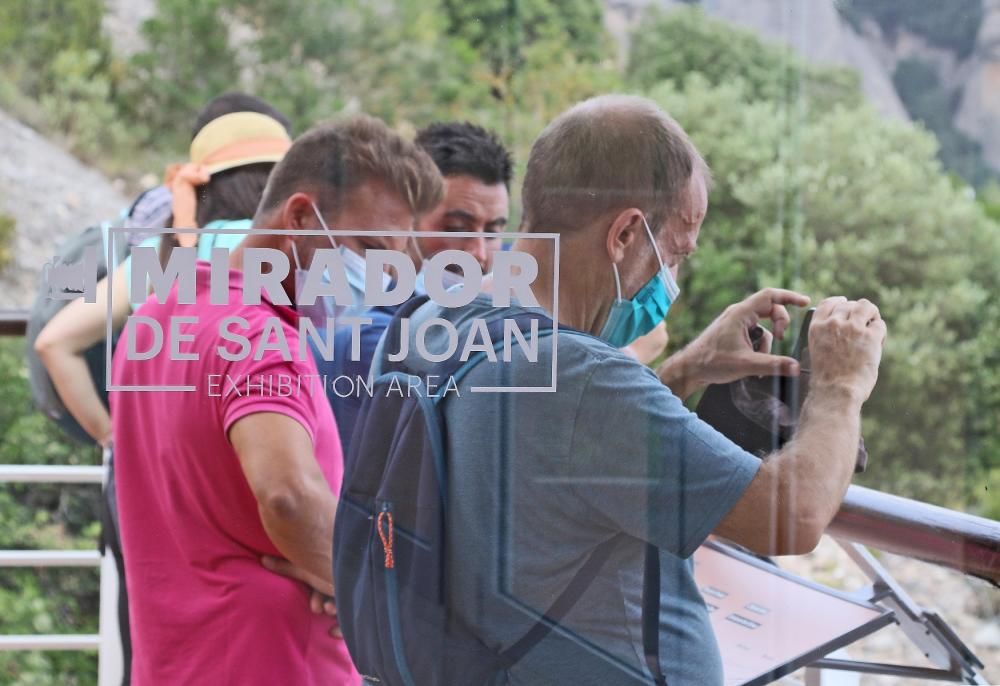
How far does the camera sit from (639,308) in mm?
1274

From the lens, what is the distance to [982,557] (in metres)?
1.45

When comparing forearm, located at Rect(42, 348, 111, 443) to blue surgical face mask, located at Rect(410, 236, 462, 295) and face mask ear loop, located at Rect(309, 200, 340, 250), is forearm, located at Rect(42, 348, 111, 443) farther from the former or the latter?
blue surgical face mask, located at Rect(410, 236, 462, 295)

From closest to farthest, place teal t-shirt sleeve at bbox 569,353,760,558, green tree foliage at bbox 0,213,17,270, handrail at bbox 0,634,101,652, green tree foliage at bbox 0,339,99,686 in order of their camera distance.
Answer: teal t-shirt sleeve at bbox 569,353,760,558 < green tree foliage at bbox 0,213,17,270 < green tree foliage at bbox 0,339,99,686 < handrail at bbox 0,634,101,652

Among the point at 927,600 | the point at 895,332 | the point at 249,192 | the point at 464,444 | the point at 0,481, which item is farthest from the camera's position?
the point at 0,481

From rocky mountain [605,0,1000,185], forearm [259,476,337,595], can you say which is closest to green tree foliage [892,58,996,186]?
rocky mountain [605,0,1000,185]

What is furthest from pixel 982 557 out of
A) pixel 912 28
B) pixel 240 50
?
pixel 240 50

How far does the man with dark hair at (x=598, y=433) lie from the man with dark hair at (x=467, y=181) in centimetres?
14

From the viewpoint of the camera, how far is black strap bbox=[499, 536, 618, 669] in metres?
1.24

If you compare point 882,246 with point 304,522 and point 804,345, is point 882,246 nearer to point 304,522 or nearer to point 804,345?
point 804,345

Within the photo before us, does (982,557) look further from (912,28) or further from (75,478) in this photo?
(75,478)

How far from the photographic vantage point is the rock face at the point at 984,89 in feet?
4.89

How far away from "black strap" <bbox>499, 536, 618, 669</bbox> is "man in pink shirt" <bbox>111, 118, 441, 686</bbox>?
0.30 meters

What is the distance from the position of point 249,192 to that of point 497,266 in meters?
0.40

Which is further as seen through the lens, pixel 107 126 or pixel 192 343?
pixel 107 126
